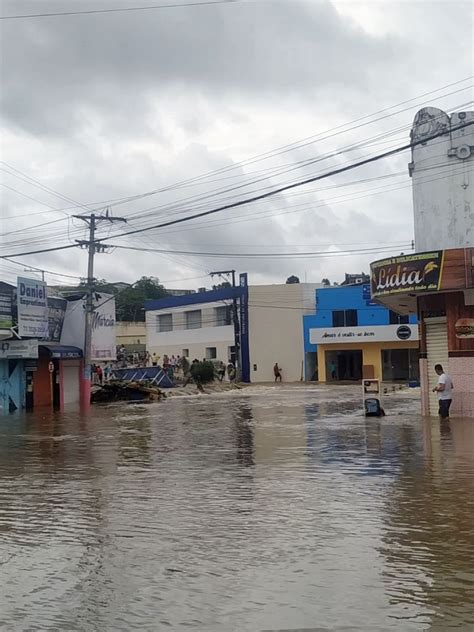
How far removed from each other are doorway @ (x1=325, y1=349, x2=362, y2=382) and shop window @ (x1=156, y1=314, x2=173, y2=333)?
16.2 meters

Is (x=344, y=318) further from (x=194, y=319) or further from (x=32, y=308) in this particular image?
(x=32, y=308)

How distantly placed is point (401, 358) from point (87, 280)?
96.5 feet

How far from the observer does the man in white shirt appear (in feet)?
61.2

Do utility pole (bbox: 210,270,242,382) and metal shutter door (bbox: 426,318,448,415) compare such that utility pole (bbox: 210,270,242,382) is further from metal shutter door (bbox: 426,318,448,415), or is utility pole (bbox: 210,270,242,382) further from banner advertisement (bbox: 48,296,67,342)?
metal shutter door (bbox: 426,318,448,415)

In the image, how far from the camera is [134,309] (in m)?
101

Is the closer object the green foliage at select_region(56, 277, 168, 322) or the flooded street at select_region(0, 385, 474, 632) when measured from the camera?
the flooded street at select_region(0, 385, 474, 632)

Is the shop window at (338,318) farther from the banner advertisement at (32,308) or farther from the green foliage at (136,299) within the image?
the green foliage at (136,299)

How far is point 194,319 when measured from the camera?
64.3m

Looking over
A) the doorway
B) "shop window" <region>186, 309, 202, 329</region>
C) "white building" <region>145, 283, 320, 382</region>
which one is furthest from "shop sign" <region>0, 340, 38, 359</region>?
"shop window" <region>186, 309, 202, 329</region>

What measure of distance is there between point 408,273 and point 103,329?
22.6 metres

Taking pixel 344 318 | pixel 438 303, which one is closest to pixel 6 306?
pixel 438 303

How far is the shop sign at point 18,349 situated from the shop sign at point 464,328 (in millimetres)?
19016

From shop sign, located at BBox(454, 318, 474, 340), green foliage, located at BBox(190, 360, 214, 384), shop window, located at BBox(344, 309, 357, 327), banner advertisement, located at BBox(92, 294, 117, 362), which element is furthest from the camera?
shop window, located at BBox(344, 309, 357, 327)

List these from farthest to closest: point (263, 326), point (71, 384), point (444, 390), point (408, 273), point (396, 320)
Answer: point (263, 326) < point (396, 320) < point (71, 384) < point (408, 273) < point (444, 390)
